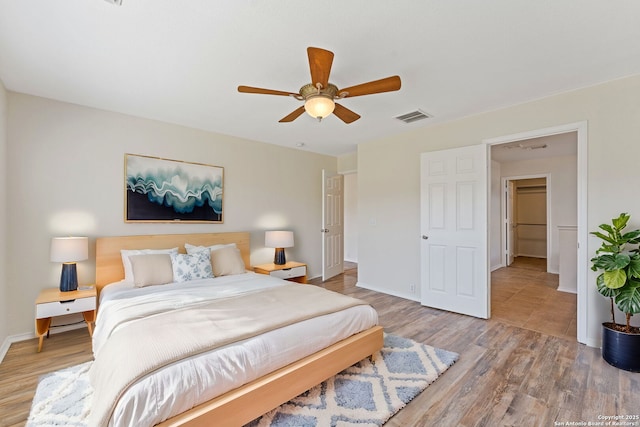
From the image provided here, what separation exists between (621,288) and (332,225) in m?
3.97

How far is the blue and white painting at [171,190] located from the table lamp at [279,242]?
80cm

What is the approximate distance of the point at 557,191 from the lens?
5.87 meters

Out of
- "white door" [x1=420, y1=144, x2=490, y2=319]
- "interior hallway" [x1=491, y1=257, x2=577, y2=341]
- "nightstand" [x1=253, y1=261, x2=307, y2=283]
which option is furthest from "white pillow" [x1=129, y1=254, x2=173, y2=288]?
"interior hallway" [x1=491, y1=257, x2=577, y2=341]

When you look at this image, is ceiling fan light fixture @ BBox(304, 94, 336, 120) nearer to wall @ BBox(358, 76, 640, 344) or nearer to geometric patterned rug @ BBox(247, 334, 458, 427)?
geometric patterned rug @ BBox(247, 334, 458, 427)

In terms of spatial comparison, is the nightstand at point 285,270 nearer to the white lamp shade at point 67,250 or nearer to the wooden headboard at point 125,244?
the wooden headboard at point 125,244

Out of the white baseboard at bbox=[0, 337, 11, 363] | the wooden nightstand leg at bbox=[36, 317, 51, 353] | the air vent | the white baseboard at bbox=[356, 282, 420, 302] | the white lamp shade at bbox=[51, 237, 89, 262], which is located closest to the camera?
the white baseboard at bbox=[0, 337, 11, 363]

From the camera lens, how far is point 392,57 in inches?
86.4

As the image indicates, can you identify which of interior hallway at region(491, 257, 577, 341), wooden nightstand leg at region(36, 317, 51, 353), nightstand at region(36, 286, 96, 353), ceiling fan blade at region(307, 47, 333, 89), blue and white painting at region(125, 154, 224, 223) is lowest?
interior hallway at region(491, 257, 577, 341)

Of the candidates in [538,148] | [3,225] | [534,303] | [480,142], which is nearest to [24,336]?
[3,225]

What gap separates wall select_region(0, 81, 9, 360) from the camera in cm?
260

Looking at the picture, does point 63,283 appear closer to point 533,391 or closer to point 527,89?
point 533,391

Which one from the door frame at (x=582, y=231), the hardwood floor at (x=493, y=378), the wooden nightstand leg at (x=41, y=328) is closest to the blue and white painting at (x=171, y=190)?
the wooden nightstand leg at (x=41, y=328)

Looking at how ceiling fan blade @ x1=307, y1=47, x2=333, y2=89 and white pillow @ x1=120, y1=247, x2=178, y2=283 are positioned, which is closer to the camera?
ceiling fan blade @ x1=307, y1=47, x2=333, y2=89

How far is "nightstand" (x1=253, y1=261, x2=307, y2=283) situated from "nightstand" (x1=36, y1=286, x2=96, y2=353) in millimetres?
1993
